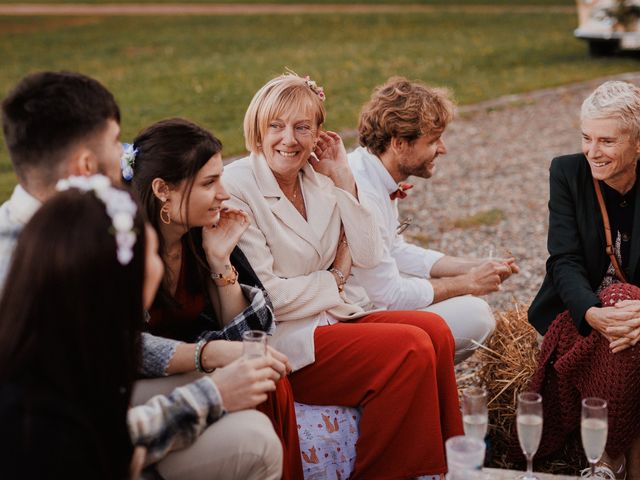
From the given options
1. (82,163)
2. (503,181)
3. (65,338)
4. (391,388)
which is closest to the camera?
(65,338)

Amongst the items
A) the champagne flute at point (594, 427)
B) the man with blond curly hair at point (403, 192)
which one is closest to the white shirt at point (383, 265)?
the man with blond curly hair at point (403, 192)

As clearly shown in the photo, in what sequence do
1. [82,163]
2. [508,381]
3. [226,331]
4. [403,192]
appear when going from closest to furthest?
[82,163] < [226,331] < [508,381] < [403,192]

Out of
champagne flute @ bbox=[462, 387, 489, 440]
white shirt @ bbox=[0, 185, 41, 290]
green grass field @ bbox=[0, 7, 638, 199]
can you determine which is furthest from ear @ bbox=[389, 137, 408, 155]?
green grass field @ bbox=[0, 7, 638, 199]

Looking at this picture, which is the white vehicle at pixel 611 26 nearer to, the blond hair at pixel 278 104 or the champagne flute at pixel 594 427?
the blond hair at pixel 278 104

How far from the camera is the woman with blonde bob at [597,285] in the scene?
153 inches

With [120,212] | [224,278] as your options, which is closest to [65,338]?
[120,212]

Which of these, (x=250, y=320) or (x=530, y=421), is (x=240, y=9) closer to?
(x=250, y=320)

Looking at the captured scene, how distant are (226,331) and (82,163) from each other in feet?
3.38

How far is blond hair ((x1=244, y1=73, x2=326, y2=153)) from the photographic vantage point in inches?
166

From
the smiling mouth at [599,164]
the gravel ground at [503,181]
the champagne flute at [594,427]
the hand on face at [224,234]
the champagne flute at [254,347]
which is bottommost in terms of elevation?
the gravel ground at [503,181]

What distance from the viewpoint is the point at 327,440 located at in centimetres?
399

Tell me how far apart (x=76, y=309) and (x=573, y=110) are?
10.7 meters

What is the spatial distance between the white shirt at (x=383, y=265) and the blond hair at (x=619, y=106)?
1.07 metres

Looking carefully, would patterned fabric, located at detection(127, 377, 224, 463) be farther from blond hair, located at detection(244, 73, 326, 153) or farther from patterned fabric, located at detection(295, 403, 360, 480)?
blond hair, located at detection(244, 73, 326, 153)
